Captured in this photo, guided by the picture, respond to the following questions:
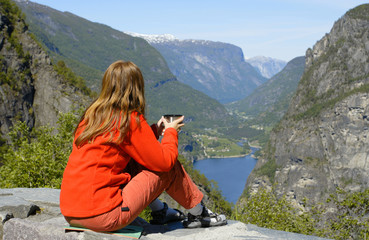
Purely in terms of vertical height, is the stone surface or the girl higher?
the girl

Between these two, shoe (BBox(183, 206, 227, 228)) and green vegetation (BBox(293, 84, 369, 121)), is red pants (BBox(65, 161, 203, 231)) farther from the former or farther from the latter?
green vegetation (BBox(293, 84, 369, 121))

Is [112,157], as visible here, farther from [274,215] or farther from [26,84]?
[26,84]

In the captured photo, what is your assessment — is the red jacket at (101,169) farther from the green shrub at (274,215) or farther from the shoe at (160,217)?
the green shrub at (274,215)

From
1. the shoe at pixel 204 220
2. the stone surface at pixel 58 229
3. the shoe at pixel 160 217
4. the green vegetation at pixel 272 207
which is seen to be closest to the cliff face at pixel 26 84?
the green vegetation at pixel 272 207

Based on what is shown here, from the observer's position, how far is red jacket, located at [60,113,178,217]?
152 inches

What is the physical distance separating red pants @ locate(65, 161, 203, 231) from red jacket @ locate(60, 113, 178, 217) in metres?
0.10

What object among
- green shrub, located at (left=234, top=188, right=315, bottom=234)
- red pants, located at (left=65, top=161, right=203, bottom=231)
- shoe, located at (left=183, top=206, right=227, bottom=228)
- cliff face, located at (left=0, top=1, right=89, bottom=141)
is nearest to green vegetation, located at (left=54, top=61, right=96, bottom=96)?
cliff face, located at (left=0, top=1, right=89, bottom=141)

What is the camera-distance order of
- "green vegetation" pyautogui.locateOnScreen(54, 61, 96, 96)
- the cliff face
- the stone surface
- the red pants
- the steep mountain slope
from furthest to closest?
the steep mountain slope → "green vegetation" pyautogui.locateOnScreen(54, 61, 96, 96) → the cliff face → the stone surface → the red pants

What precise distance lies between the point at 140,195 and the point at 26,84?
57.2 metres

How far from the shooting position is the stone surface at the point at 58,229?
14.1 ft

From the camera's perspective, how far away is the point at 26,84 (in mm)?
55125

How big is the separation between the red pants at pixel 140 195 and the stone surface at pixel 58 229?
0.64 ft

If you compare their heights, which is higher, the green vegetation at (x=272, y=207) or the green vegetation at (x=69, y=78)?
the green vegetation at (x=69, y=78)

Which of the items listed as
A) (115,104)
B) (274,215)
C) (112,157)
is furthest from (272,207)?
(115,104)
